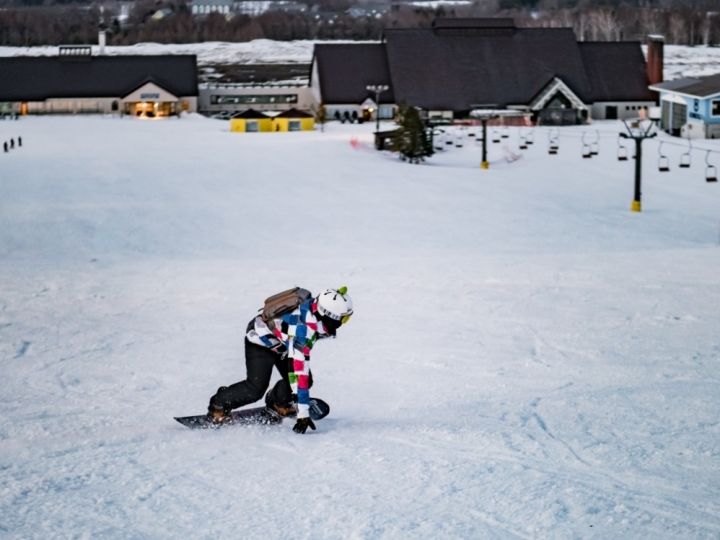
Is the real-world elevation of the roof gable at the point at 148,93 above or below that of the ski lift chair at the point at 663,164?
above

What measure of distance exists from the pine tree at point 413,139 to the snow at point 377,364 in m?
8.37

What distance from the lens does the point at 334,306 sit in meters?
7.87

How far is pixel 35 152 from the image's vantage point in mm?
35281

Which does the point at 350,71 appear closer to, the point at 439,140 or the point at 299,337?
the point at 439,140

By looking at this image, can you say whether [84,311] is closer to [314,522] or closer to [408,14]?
[314,522]

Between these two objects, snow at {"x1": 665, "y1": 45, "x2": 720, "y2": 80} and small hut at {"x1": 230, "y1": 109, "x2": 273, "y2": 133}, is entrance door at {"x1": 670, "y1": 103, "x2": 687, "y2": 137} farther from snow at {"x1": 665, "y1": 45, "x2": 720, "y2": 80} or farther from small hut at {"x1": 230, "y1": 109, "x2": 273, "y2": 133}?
snow at {"x1": 665, "y1": 45, "x2": 720, "y2": 80}

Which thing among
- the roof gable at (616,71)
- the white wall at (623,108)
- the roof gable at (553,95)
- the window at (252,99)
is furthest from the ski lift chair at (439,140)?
the window at (252,99)

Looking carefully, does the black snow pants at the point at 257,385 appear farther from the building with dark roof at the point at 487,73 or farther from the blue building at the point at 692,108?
the building with dark roof at the point at 487,73

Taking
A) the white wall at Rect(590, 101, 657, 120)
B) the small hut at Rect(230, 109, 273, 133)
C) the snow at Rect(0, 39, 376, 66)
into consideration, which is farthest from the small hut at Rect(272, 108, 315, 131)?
the snow at Rect(0, 39, 376, 66)

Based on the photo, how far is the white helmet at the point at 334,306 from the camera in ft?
25.8

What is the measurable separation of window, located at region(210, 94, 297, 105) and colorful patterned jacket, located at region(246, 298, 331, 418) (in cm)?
5726

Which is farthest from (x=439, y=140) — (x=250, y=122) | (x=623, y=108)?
(x=623, y=108)

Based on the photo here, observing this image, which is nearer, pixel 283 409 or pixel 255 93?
pixel 283 409

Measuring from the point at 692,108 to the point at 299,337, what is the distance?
40.7 m
